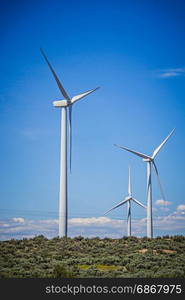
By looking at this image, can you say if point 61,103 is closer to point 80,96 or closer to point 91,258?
point 80,96

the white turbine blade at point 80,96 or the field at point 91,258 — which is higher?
the white turbine blade at point 80,96

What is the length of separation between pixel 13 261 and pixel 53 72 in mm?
23410

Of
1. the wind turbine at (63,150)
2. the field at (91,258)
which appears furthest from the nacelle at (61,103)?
the field at (91,258)

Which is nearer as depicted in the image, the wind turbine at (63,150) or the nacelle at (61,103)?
the wind turbine at (63,150)

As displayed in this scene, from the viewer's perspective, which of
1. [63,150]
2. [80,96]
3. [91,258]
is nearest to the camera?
[91,258]

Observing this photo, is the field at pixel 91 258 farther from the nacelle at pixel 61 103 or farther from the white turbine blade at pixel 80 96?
the white turbine blade at pixel 80 96

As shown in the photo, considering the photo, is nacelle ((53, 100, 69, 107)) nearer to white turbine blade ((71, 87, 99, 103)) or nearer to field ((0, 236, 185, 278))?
white turbine blade ((71, 87, 99, 103))

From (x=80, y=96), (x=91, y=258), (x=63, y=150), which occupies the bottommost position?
(x=91, y=258)

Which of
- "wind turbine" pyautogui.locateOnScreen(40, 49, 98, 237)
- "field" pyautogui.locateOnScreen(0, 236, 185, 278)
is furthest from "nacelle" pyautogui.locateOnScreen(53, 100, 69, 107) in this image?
"field" pyautogui.locateOnScreen(0, 236, 185, 278)

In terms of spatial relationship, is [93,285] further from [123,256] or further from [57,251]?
[57,251]

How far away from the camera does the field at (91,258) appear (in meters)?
27.5

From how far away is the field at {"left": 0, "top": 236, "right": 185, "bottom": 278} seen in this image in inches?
1081

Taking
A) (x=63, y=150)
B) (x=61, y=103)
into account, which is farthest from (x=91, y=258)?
(x=61, y=103)

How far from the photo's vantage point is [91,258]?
33.6 metres
